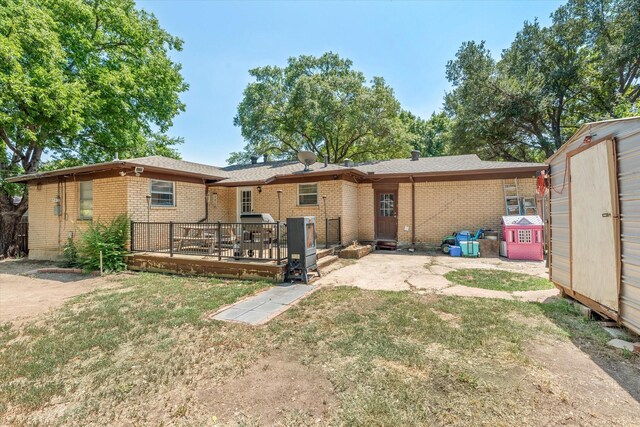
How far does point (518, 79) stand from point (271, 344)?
21926 mm

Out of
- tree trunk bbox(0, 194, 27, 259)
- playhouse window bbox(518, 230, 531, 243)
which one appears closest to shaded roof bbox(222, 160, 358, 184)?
playhouse window bbox(518, 230, 531, 243)

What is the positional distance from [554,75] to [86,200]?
80.0ft

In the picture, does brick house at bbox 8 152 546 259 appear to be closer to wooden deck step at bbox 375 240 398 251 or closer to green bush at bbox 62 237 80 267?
wooden deck step at bbox 375 240 398 251

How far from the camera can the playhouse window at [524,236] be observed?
354 inches

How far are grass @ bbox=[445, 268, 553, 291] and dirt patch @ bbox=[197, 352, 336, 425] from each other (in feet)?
15.1

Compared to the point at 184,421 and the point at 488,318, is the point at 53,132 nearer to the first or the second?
the point at 184,421

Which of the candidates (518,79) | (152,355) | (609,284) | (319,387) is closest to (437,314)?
(609,284)

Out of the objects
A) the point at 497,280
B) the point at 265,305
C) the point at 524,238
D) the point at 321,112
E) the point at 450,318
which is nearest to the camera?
the point at 450,318

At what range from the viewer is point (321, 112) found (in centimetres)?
2025

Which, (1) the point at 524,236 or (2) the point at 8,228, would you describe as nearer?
(1) the point at 524,236

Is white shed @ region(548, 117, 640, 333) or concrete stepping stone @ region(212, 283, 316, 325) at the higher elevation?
white shed @ region(548, 117, 640, 333)

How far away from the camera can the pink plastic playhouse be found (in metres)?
8.89

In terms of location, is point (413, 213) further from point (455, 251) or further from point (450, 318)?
point (450, 318)

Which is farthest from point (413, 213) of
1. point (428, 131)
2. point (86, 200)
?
point (428, 131)
